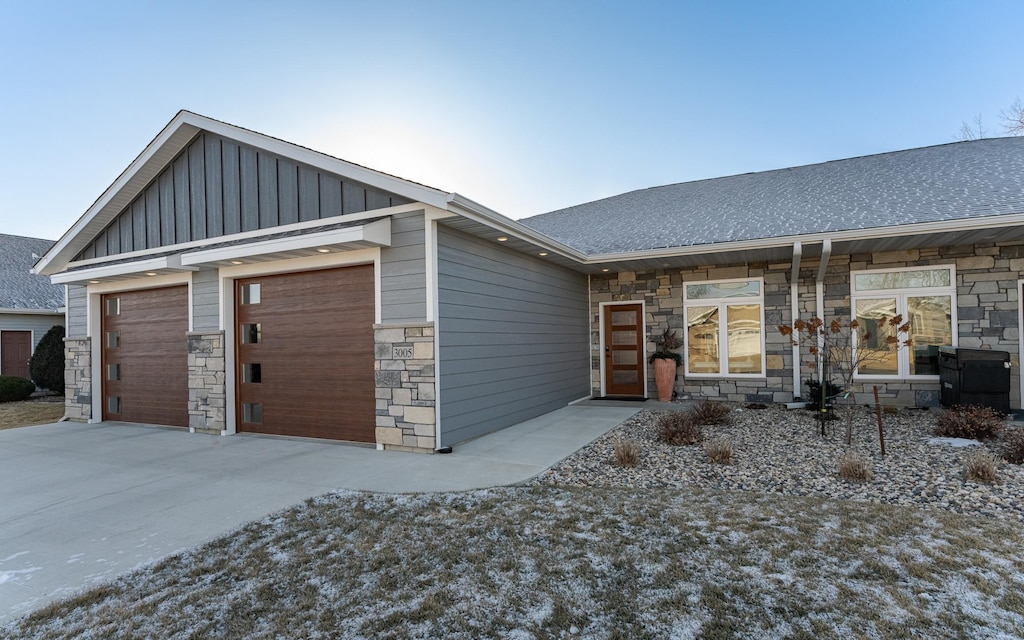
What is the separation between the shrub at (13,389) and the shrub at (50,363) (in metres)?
0.27

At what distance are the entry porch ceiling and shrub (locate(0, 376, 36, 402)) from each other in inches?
533

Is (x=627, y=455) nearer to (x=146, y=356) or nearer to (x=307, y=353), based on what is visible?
(x=307, y=353)

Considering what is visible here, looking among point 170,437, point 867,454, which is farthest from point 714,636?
point 170,437

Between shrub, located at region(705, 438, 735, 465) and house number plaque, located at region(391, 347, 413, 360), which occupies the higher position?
house number plaque, located at region(391, 347, 413, 360)

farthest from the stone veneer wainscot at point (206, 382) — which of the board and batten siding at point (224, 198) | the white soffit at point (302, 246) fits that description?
the board and batten siding at point (224, 198)

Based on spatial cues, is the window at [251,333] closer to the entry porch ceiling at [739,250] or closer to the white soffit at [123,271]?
the white soffit at [123,271]

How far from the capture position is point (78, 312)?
9125 millimetres

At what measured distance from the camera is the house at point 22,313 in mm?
13938

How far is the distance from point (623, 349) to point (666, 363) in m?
1.08

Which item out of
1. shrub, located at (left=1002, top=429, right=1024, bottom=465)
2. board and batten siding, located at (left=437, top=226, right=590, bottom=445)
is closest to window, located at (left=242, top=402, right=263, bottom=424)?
board and batten siding, located at (left=437, top=226, right=590, bottom=445)

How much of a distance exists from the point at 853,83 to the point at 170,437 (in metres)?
16.1

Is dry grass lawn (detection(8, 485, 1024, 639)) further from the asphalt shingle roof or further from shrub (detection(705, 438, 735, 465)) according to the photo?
the asphalt shingle roof

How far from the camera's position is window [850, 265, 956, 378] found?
7.91 metres

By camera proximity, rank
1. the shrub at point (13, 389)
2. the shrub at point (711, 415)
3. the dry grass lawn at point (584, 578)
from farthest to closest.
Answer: the shrub at point (13, 389) → the shrub at point (711, 415) → the dry grass lawn at point (584, 578)
